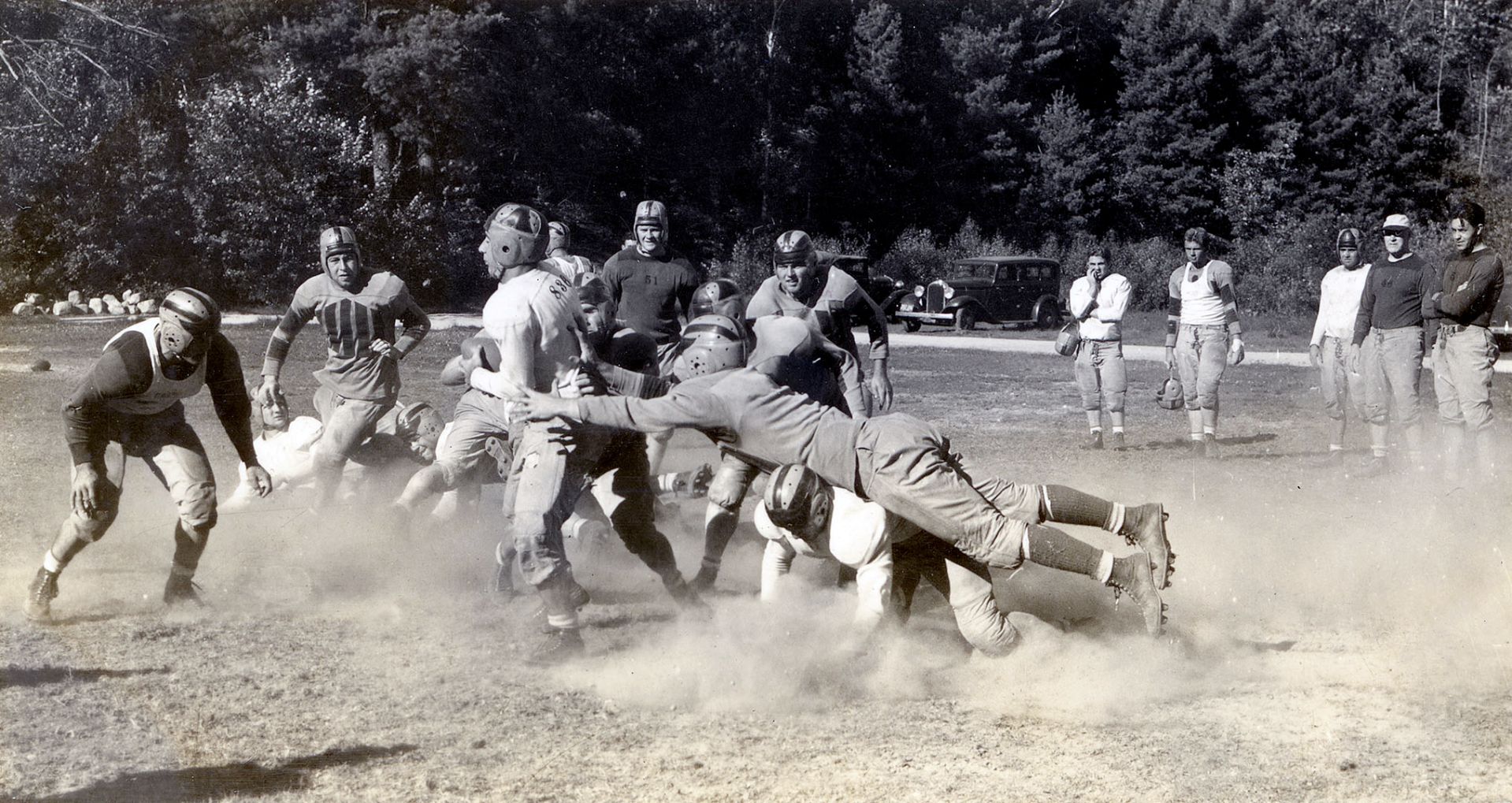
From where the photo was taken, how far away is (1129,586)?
5465 millimetres

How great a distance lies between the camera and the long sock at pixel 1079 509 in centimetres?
599

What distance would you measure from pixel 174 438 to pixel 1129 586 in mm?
4400

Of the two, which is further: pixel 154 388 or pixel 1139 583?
pixel 154 388

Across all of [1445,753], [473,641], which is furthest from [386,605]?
[1445,753]

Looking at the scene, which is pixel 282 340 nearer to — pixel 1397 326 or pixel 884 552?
pixel 884 552

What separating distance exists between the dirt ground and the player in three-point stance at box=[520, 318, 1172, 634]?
498mm

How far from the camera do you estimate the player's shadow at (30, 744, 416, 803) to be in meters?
4.31

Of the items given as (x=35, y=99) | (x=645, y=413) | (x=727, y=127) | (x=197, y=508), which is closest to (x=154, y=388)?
(x=197, y=508)

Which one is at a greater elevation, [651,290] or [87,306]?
[651,290]

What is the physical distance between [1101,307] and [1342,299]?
1.98m

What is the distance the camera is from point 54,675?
5559 mm

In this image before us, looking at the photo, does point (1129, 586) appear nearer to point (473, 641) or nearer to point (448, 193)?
point (473, 641)

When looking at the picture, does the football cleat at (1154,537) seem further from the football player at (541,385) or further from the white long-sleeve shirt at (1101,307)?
the white long-sleeve shirt at (1101,307)

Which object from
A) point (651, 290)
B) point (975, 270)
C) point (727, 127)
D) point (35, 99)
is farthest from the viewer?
point (727, 127)
